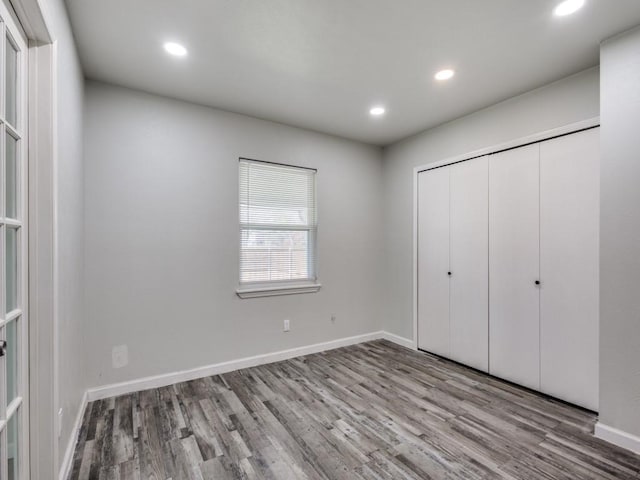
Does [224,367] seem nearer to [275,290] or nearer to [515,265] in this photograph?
[275,290]

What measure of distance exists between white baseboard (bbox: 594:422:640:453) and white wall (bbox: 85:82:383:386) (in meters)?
2.53

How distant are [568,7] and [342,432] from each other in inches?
117

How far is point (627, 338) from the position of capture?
201 cm

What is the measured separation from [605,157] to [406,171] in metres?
2.14

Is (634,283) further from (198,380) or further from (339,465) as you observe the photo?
(198,380)

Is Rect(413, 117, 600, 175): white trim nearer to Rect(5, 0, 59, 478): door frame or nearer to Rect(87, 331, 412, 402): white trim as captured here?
Rect(87, 331, 412, 402): white trim

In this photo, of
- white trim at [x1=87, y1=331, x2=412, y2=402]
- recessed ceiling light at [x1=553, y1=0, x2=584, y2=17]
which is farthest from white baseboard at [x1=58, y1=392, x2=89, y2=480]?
recessed ceiling light at [x1=553, y1=0, x2=584, y2=17]

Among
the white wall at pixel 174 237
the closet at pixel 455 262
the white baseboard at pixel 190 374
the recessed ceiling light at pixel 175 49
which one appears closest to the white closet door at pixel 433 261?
the closet at pixel 455 262

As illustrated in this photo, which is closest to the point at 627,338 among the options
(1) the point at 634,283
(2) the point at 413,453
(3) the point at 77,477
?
(1) the point at 634,283

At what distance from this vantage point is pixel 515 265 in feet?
9.64

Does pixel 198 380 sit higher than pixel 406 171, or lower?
lower

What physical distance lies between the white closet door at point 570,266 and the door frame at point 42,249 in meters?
3.38

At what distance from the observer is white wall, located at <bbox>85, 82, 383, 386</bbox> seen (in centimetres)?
266

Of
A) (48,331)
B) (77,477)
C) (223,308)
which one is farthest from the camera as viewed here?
(223,308)
